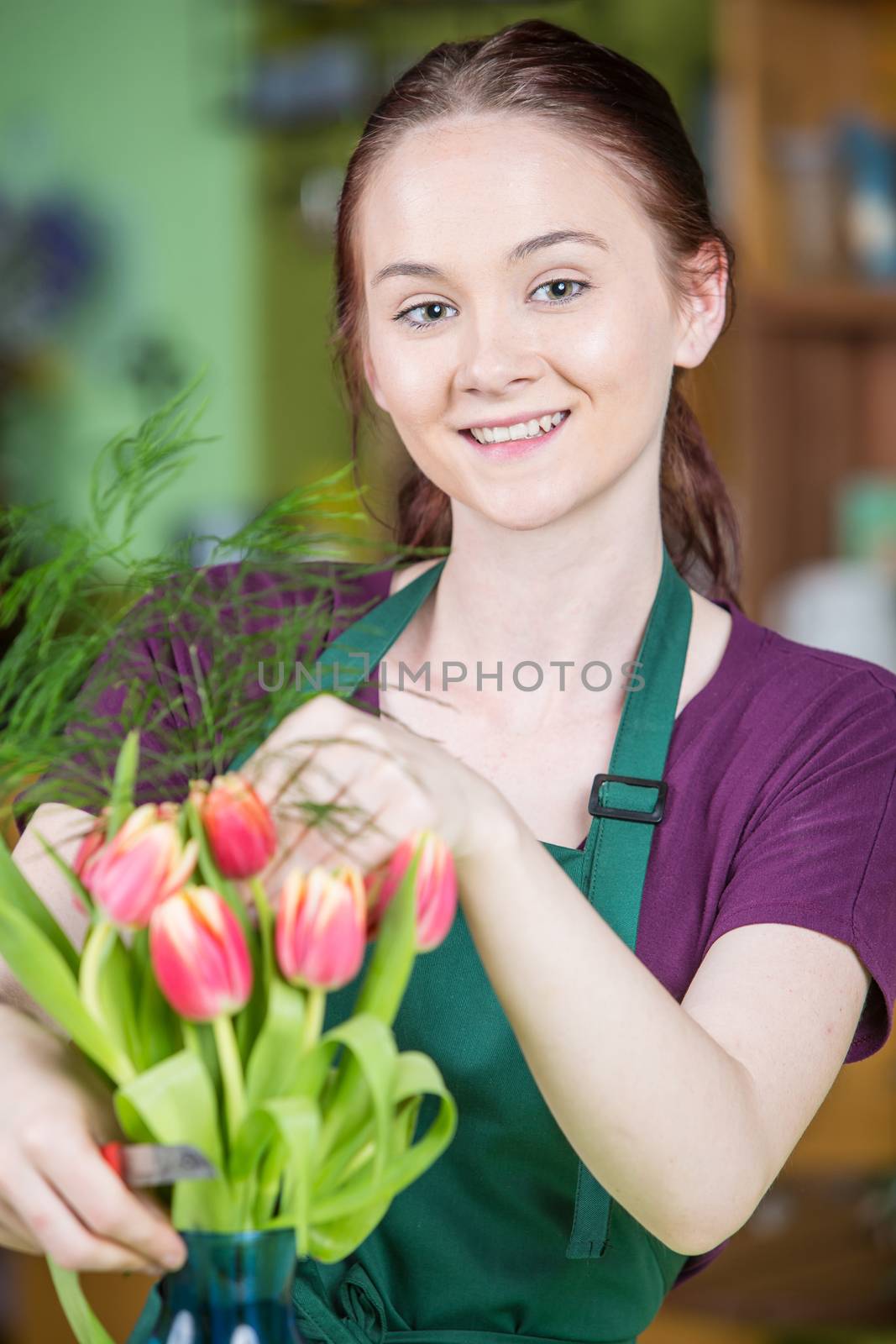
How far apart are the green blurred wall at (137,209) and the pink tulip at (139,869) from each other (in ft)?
10.4

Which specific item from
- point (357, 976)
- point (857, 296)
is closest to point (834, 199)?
point (857, 296)

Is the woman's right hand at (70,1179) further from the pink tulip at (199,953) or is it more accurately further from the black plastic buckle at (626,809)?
the black plastic buckle at (626,809)

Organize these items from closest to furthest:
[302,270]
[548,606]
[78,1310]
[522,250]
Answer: [78,1310], [522,250], [548,606], [302,270]

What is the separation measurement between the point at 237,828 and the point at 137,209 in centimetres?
343

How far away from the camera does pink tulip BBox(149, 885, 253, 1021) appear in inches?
24.6

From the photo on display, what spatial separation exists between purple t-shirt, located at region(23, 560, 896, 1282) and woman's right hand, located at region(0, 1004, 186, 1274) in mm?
250

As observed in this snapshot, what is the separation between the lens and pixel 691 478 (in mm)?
1368

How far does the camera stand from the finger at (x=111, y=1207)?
67 centimetres

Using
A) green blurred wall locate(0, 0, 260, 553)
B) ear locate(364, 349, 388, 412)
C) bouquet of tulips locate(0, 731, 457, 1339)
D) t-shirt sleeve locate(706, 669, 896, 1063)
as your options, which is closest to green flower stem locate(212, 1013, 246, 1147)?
bouquet of tulips locate(0, 731, 457, 1339)

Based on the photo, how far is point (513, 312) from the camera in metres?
1.03

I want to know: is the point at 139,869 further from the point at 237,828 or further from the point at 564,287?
the point at 564,287

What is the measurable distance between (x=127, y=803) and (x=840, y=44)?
255 centimetres

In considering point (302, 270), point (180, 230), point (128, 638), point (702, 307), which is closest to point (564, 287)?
point (702, 307)

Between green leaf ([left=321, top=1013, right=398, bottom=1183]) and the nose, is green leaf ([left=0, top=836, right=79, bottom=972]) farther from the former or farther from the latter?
the nose
